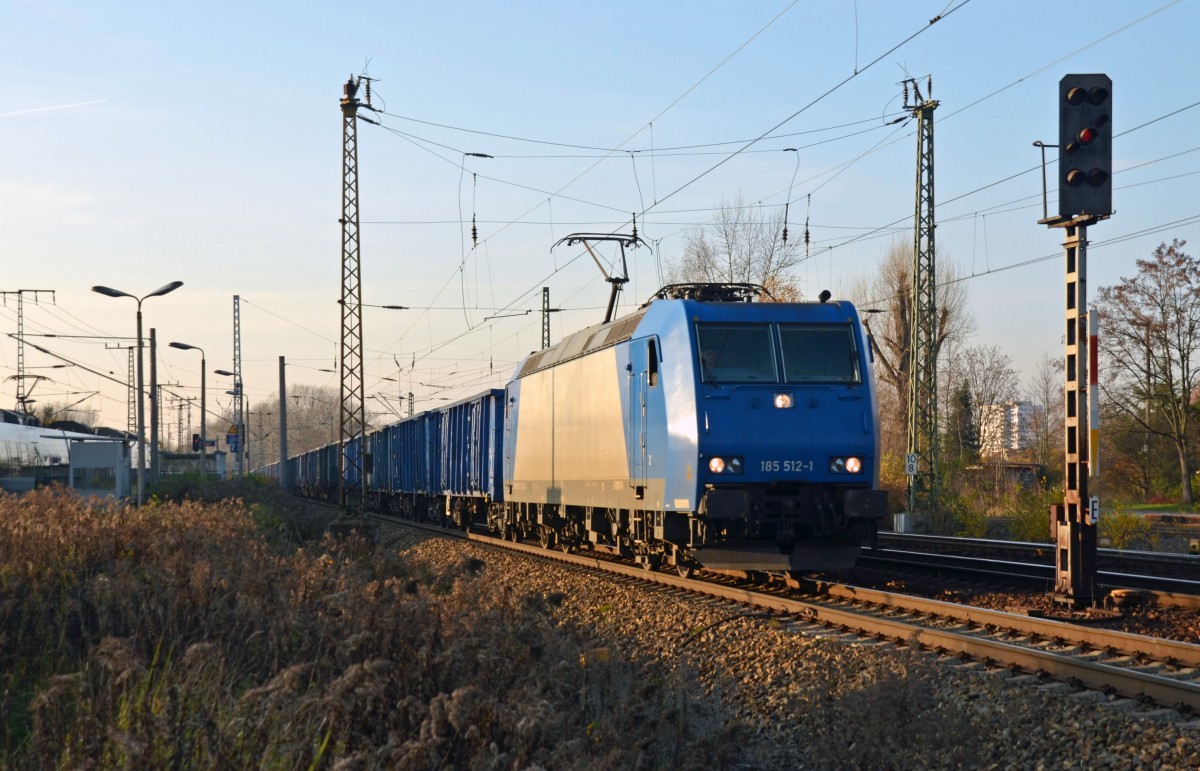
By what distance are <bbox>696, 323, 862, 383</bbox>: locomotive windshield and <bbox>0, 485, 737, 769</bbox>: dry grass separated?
395cm

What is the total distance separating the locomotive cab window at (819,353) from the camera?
513 inches

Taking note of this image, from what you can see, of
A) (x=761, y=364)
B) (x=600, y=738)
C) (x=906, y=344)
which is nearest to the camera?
(x=600, y=738)

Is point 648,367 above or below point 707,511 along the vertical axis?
above

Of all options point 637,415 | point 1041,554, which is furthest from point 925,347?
point 637,415

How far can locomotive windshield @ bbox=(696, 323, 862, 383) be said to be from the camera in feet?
42.2

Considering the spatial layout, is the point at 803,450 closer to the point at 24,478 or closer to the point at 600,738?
the point at 600,738

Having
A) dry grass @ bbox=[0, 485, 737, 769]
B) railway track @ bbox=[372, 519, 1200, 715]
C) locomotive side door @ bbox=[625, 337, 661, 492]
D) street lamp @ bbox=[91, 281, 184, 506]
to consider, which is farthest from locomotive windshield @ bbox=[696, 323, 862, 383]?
street lamp @ bbox=[91, 281, 184, 506]

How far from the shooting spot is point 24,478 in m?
31.2

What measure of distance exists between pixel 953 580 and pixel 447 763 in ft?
33.0

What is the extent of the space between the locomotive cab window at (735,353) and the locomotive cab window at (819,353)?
0.22 meters

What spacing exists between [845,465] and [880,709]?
6.34 metres

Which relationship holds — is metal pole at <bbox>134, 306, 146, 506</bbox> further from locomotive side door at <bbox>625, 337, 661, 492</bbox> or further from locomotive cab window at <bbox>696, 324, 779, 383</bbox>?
locomotive cab window at <bbox>696, 324, 779, 383</bbox>

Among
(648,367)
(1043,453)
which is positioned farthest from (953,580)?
(1043,453)

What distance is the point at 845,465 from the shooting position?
505 inches
